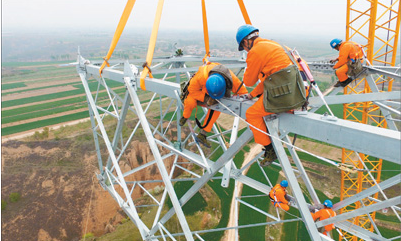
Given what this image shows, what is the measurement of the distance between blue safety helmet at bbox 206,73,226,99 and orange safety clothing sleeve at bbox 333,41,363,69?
6.92m

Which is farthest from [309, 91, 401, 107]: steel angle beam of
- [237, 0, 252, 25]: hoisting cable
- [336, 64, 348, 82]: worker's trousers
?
[336, 64, 348, 82]: worker's trousers

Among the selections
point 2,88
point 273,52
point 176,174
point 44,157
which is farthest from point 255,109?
point 2,88

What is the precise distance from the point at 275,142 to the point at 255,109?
63cm

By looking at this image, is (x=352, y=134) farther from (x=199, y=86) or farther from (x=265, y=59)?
(x=199, y=86)

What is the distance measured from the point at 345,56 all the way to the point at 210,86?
7.25 metres

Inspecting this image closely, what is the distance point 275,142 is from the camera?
12.3 feet

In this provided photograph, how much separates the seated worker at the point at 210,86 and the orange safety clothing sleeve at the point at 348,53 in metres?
6.10

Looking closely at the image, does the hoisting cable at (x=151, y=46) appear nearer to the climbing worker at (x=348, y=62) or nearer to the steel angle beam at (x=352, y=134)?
the steel angle beam at (x=352, y=134)

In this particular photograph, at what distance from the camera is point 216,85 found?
13.9ft

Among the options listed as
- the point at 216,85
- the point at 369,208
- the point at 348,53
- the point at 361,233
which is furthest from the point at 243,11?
the point at 361,233

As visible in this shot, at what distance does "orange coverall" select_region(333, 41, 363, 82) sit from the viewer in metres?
8.56

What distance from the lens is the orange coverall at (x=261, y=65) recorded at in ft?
11.8

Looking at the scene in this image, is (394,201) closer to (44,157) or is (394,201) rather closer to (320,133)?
(320,133)

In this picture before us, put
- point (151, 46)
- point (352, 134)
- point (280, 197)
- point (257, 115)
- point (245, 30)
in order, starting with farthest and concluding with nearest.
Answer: point (151, 46) < point (280, 197) < point (245, 30) < point (257, 115) < point (352, 134)
